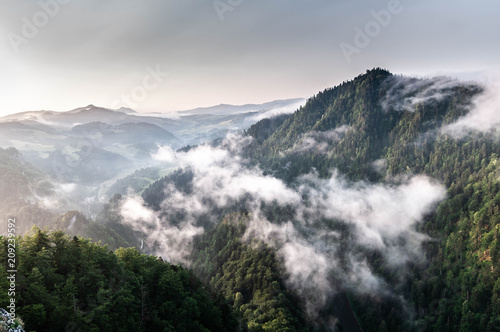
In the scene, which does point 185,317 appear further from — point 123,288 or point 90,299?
point 90,299

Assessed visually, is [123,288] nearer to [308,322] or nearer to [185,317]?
[185,317]

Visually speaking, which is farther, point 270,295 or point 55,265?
point 270,295

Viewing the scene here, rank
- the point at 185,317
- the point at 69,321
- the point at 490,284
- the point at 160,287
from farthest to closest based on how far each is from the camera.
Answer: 1. the point at 490,284
2. the point at 160,287
3. the point at 185,317
4. the point at 69,321

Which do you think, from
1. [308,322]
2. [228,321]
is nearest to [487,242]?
[308,322]

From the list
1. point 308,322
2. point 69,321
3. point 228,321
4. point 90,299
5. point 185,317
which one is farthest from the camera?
point 308,322

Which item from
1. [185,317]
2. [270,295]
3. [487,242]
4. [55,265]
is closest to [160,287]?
[185,317]

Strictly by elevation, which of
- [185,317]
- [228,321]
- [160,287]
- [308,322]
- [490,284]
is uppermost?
[160,287]

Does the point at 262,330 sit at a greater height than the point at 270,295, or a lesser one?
greater
